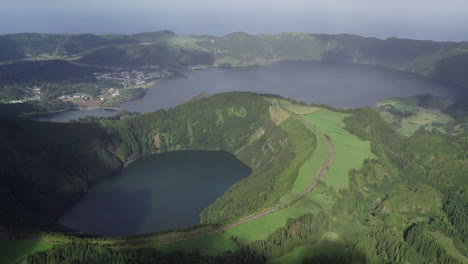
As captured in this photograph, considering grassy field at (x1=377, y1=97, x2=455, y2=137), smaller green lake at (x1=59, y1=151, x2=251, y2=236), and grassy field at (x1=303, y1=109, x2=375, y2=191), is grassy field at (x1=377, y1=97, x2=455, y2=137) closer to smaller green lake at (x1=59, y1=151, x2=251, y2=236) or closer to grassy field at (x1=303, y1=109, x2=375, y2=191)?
grassy field at (x1=303, y1=109, x2=375, y2=191)

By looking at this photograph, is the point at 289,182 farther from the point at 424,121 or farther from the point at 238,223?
the point at 424,121

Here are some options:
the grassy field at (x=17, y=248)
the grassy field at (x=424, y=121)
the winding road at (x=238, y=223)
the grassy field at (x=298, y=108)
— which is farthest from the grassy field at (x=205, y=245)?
the grassy field at (x=424, y=121)

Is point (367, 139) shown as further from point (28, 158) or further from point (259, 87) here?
point (259, 87)

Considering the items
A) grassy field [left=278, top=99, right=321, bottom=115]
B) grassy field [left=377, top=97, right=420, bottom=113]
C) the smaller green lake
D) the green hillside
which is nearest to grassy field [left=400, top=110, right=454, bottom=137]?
grassy field [left=377, top=97, right=420, bottom=113]

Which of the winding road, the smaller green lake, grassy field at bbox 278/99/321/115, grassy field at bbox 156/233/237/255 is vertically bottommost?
the smaller green lake

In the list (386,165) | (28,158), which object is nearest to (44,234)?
(28,158)

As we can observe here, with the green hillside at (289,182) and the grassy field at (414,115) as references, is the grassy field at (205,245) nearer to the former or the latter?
the green hillside at (289,182)

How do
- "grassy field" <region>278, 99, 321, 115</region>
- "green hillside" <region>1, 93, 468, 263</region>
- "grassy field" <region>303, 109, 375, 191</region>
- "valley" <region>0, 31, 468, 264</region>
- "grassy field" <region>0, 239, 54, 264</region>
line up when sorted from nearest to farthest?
"grassy field" <region>0, 239, 54, 264</region>, "green hillside" <region>1, 93, 468, 263</region>, "valley" <region>0, 31, 468, 264</region>, "grassy field" <region>303, 109, 375, 191</region>, "grassy field" <region>278, 99, 321, 115</region>
